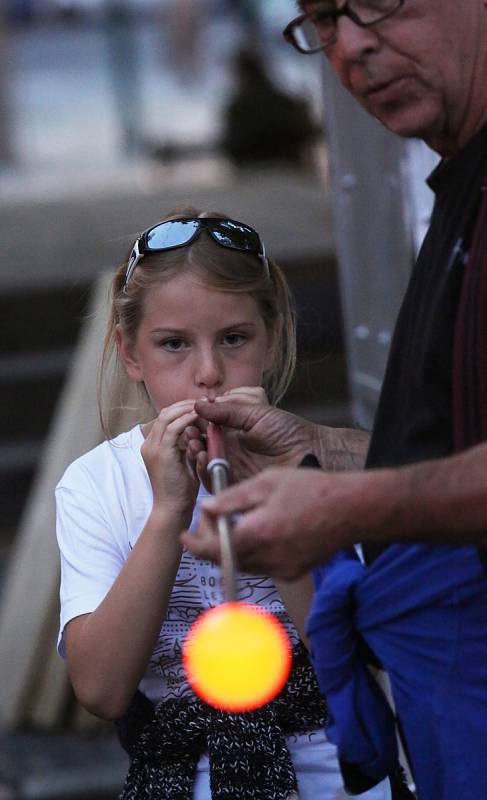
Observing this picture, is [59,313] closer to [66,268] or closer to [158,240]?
[66,268]

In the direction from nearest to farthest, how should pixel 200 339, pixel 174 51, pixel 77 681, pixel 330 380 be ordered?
pixel 77 681 → pixel 200 339 → pixel 330 380 → pixel 174 51

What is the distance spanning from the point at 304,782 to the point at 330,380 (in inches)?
171

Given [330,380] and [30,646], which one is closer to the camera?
[30,646]

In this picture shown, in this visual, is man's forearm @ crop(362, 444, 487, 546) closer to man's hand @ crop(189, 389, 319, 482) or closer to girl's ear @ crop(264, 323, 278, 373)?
man's hand @ crop(189, 389, 319, 482)

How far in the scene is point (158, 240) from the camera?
2314 mm

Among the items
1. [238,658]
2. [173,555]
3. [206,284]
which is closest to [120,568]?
[173,555]

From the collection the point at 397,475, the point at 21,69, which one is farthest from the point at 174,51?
the point at 397,475

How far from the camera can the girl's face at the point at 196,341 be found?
2219 mm

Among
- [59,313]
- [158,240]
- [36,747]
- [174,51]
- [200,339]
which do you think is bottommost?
[36,747]

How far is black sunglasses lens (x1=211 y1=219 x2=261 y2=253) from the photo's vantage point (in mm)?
2311

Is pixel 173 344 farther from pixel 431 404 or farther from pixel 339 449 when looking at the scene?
pixel 431 404

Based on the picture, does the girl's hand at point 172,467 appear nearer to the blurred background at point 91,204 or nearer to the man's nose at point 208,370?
the man's nose at point 208,370

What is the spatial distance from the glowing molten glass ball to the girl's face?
406 mm

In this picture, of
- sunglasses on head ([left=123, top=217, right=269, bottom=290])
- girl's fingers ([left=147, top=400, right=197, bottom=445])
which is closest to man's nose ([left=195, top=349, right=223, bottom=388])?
girl's fingers ([left=147, top=400, right=197, bottom=445])
